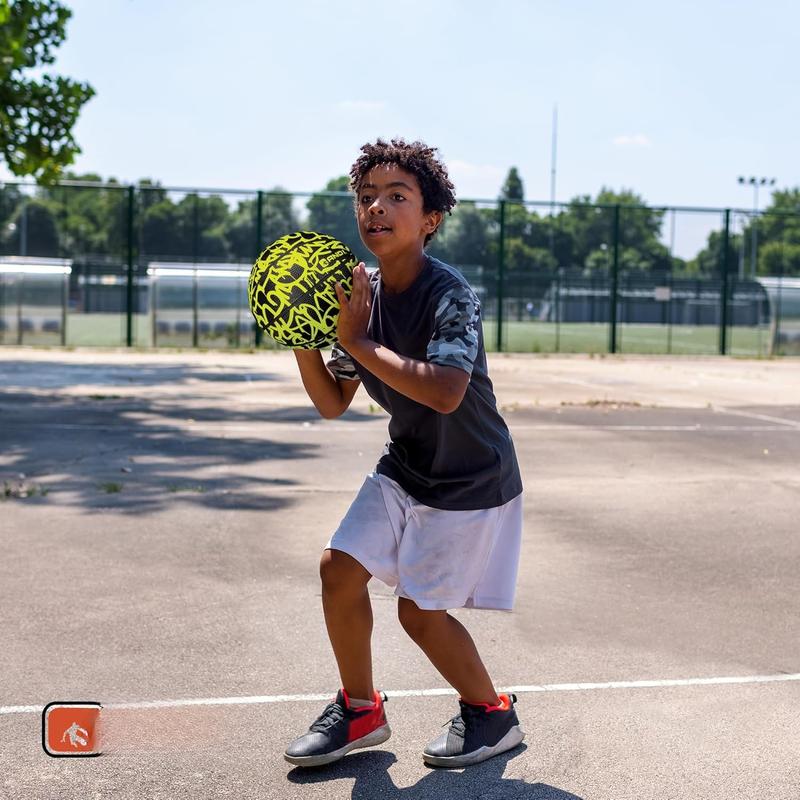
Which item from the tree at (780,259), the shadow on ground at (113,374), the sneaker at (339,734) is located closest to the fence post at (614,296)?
the tree at (780,259)

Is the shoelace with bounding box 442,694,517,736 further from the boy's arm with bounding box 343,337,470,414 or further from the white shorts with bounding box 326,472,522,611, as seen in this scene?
the boy's arm with bounding box 343,337,470,414

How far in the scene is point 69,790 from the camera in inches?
138

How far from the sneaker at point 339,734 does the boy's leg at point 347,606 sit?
13cm

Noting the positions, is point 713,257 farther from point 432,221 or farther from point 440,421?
point 440,421

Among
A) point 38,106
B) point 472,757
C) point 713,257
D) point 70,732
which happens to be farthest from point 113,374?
point 713,257

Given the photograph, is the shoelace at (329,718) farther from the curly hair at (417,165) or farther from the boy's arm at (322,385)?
the curly hair at (417,165)

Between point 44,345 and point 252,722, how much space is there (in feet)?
89.8

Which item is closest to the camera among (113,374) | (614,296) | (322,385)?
(322,385)

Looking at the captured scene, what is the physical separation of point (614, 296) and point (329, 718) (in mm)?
28810

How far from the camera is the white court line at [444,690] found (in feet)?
13.9

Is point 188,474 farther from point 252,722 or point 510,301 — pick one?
point 510,301

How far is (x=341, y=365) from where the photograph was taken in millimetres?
3826

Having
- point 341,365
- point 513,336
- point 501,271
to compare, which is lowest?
point 513,336

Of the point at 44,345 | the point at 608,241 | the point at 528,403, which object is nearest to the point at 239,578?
the point at 528,403
